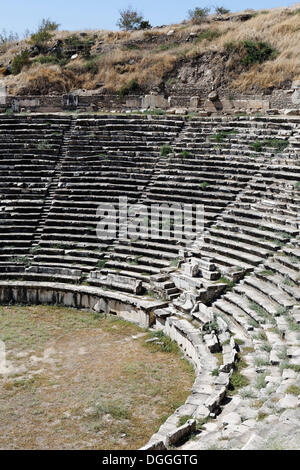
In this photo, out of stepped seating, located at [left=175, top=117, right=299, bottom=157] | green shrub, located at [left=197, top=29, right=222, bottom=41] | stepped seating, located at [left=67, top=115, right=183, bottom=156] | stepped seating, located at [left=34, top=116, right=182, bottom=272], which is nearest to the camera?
stepped seating, located at [left=34, top=116, right=182, bottom=272]

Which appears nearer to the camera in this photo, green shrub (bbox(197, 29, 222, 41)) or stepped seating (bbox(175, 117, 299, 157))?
stepped seating (bbox(175, 117, 299, 157))

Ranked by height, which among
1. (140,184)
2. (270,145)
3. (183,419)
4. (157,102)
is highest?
(157,102)

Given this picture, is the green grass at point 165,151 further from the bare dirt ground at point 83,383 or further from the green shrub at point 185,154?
the bare dirt ground at point 83,383

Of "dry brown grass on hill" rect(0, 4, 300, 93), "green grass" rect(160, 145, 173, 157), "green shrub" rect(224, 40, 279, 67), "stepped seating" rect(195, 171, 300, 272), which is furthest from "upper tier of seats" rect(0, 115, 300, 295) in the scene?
"green shrub" rect(224, 40, 279, 67)

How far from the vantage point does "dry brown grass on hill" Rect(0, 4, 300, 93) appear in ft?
76.0

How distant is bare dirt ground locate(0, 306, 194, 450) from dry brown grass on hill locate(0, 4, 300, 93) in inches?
573

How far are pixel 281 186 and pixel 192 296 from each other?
458 centimetres

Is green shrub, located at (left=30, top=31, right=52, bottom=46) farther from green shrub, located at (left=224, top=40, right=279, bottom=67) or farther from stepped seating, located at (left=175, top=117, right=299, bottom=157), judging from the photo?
stepped seating, located at (left=175, top=117, right=299, bottom=157)

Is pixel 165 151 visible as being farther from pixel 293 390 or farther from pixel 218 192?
pixel 293 390

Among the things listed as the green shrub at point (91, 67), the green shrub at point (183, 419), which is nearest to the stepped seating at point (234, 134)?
the green shrub at point (91, 67)

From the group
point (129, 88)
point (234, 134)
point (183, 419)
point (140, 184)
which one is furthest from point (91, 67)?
point (183, 419)

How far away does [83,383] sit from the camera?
374 inches

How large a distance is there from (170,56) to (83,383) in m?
19.0

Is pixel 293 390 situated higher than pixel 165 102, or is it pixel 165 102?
pixel 165 102
